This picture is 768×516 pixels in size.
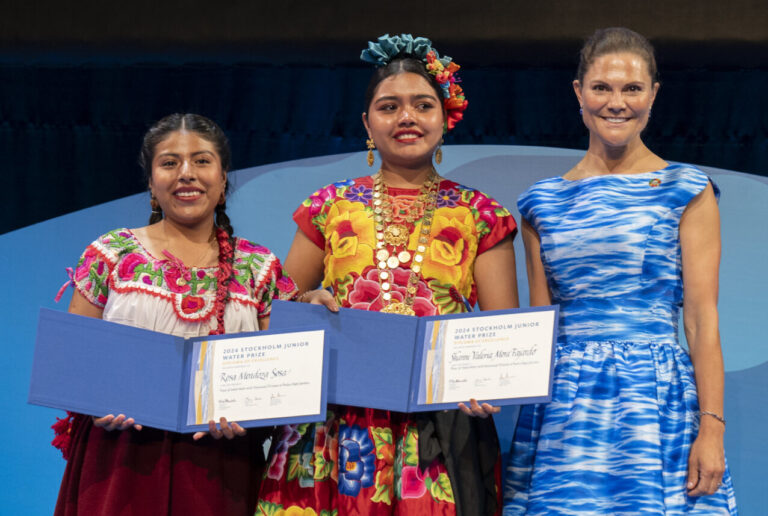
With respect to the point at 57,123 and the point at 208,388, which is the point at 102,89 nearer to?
the point at 57,123

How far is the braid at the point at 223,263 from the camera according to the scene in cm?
262

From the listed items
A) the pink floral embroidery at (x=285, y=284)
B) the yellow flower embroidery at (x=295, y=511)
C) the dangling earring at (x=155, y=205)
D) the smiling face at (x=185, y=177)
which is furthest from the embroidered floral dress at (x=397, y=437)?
the dangling earring at (x=155, y=205)

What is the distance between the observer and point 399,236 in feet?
9.16

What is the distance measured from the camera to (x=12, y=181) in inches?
148

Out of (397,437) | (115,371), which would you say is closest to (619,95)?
(397,437)

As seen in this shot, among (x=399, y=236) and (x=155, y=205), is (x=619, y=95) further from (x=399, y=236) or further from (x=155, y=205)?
(x=155, y=205)

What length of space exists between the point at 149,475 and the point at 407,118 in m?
1.24

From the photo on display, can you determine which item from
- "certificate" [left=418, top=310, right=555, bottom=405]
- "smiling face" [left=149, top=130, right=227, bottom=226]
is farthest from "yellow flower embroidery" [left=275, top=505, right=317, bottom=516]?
"smiling face" [left=149, top=130, right=227, bottom=226]

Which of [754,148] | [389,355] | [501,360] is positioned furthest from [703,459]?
[754,148]

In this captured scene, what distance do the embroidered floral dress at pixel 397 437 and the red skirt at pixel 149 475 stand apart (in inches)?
4.9

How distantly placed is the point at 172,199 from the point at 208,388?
572mm

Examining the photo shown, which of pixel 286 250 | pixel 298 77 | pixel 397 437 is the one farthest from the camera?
pixel 286 250

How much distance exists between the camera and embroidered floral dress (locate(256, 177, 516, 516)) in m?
2.56

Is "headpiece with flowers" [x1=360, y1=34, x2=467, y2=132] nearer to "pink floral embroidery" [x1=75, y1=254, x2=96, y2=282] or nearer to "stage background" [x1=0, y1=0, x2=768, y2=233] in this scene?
"stage background" [x1=0, y1=0, x2=768, y2=233]
